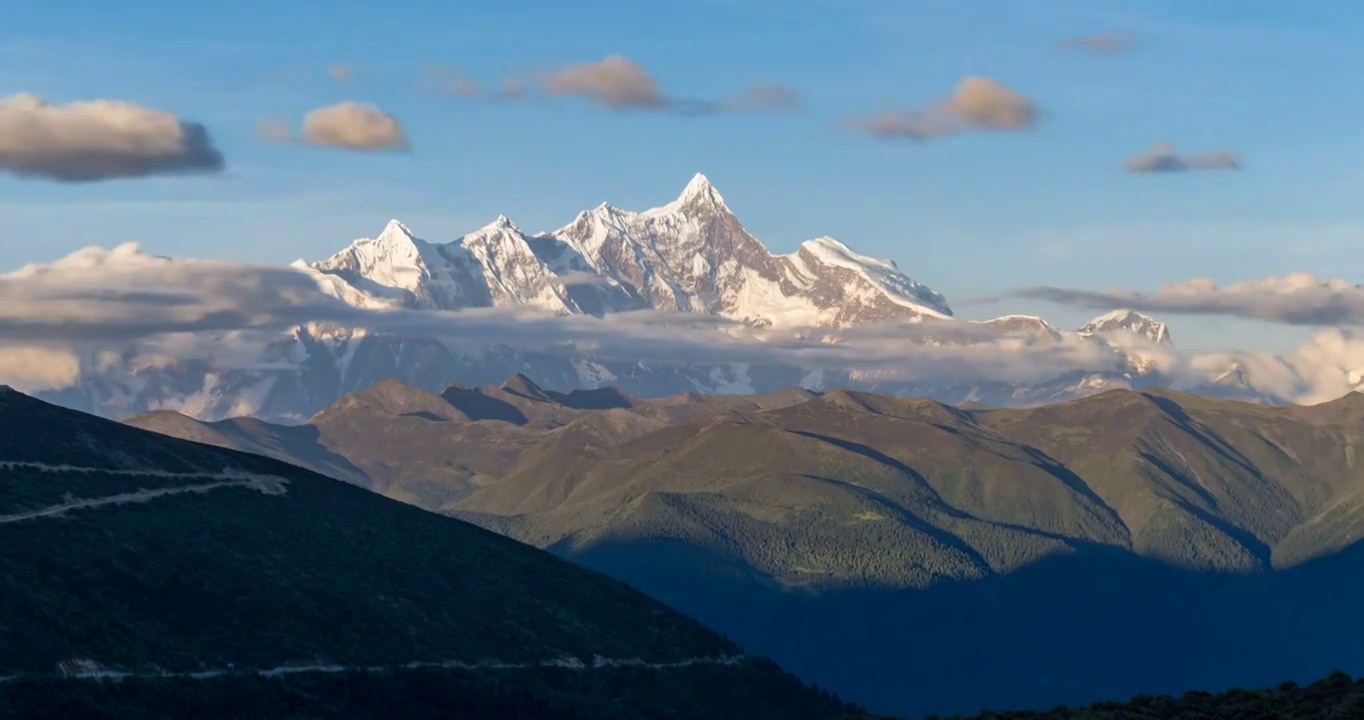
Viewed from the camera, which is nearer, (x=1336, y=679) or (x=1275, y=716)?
(x=1275, y=716)

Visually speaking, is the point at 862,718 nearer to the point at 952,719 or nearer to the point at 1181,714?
the point at 952,719

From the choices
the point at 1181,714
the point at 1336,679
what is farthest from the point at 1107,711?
the point at 1336,679

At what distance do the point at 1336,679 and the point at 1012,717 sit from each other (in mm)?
26001

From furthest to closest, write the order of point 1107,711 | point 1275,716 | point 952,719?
1. point 952,719
2. point 1107,711
3. point 1275,716

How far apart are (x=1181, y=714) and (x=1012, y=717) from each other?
14.1 meters

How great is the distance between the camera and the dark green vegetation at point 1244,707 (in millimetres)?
150250

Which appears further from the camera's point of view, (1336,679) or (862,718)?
(862,718)

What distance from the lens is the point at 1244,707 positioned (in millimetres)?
157000

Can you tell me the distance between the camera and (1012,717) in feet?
545

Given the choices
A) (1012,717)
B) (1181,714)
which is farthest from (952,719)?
(1181,714)

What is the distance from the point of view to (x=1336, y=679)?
166875mm

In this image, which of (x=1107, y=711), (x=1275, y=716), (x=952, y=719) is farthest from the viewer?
(x=952, y=719)

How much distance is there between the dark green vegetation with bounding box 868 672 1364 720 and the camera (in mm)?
150250

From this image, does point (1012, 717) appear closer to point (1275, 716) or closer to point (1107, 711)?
point (1107, 711)
